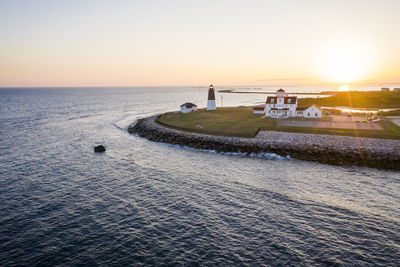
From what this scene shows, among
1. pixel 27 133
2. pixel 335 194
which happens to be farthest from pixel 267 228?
pixel 27 133

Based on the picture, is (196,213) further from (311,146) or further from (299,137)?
(299,137)

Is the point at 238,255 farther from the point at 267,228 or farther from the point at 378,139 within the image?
the point at 378,139

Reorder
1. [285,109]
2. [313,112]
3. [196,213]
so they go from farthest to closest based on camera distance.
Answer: [285,109] < [313,112] < [196,213]

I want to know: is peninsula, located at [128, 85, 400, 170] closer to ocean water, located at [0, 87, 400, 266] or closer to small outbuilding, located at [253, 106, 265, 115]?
ocean water, located at [0, 87, 400, 266]

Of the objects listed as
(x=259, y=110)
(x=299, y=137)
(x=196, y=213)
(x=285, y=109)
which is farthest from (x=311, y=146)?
(x=259, y=110)

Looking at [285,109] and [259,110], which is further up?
[285,109]

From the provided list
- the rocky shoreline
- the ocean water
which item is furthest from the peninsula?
the ocean water
